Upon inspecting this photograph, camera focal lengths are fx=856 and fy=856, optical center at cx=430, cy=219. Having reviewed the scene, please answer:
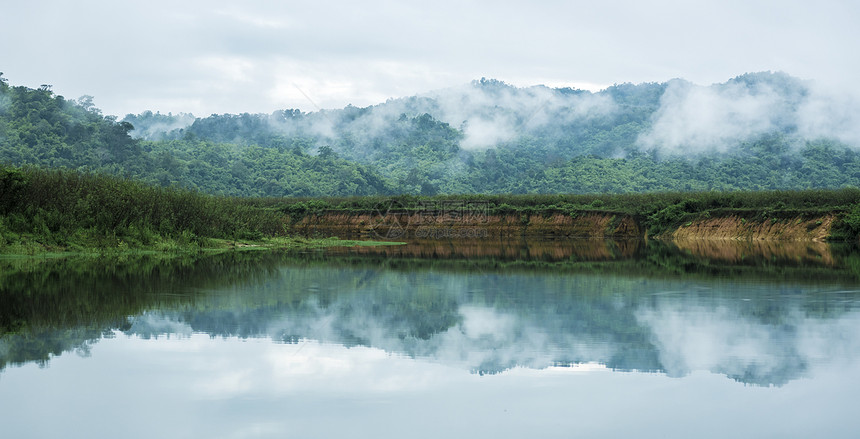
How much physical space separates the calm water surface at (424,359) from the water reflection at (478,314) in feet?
0.17

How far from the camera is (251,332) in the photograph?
11.1 m

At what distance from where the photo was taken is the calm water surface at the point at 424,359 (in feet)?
22.6

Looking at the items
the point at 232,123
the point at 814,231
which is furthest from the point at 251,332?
the point at 232,123

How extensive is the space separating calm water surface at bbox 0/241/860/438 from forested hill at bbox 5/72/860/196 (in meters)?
75.4

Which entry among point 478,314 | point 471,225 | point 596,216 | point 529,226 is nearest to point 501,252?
point 478,314

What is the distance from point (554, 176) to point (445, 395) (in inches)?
4947

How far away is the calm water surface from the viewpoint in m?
6.89

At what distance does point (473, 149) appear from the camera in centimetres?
17375

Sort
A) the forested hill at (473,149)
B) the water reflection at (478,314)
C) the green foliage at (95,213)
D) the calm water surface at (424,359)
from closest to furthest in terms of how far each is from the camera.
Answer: the calm water surface at (424,359), the water reflection at (478,314), the green foliage at (95,213), the forested hill at (473,149)

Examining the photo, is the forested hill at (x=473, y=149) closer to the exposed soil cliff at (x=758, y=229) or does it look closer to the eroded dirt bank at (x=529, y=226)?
the eroded dirt bank at (x=529, y=226)

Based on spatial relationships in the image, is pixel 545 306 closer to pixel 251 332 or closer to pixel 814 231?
pixel 251 332

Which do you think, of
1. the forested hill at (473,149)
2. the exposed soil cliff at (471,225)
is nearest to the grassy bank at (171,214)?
the exposed soil cliff at (471,225)

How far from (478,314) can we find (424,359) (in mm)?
3767

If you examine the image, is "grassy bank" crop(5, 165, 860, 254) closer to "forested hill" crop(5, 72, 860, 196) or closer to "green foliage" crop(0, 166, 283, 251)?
"green foliage" crop(0, 166, 283, 251)
